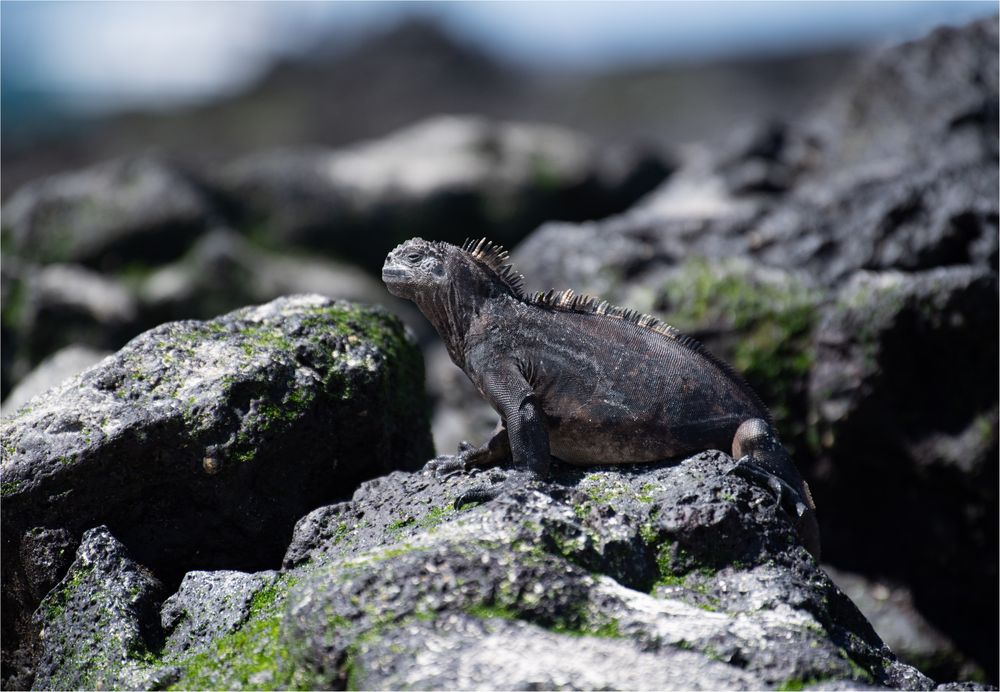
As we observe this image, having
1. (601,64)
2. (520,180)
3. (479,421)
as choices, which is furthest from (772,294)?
(601,64)

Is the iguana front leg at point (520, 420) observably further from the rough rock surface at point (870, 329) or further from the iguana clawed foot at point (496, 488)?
the rough rock surface at point (870, 329)

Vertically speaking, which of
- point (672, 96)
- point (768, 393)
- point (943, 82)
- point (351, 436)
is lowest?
point (351, 436)

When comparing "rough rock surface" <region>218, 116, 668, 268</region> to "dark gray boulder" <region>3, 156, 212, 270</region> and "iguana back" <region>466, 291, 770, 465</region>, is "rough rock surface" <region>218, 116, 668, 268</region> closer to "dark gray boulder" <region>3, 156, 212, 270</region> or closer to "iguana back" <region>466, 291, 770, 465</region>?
"dark gray boulder" <region>3, 156, 212, 270</region>

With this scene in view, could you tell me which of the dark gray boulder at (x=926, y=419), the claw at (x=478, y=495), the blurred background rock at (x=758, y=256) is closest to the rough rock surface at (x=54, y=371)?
the blurred background rock at (x=758, y=256)

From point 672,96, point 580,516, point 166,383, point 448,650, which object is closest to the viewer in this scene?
point 448,650

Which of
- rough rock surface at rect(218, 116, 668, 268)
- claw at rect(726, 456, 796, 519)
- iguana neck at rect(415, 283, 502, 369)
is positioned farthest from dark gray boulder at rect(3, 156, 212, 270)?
claw at rect(726, 456, 796, 519)

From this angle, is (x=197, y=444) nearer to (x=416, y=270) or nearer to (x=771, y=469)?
(x=416, y=270)

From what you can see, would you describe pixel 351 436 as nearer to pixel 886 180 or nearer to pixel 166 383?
pixel 166 383
